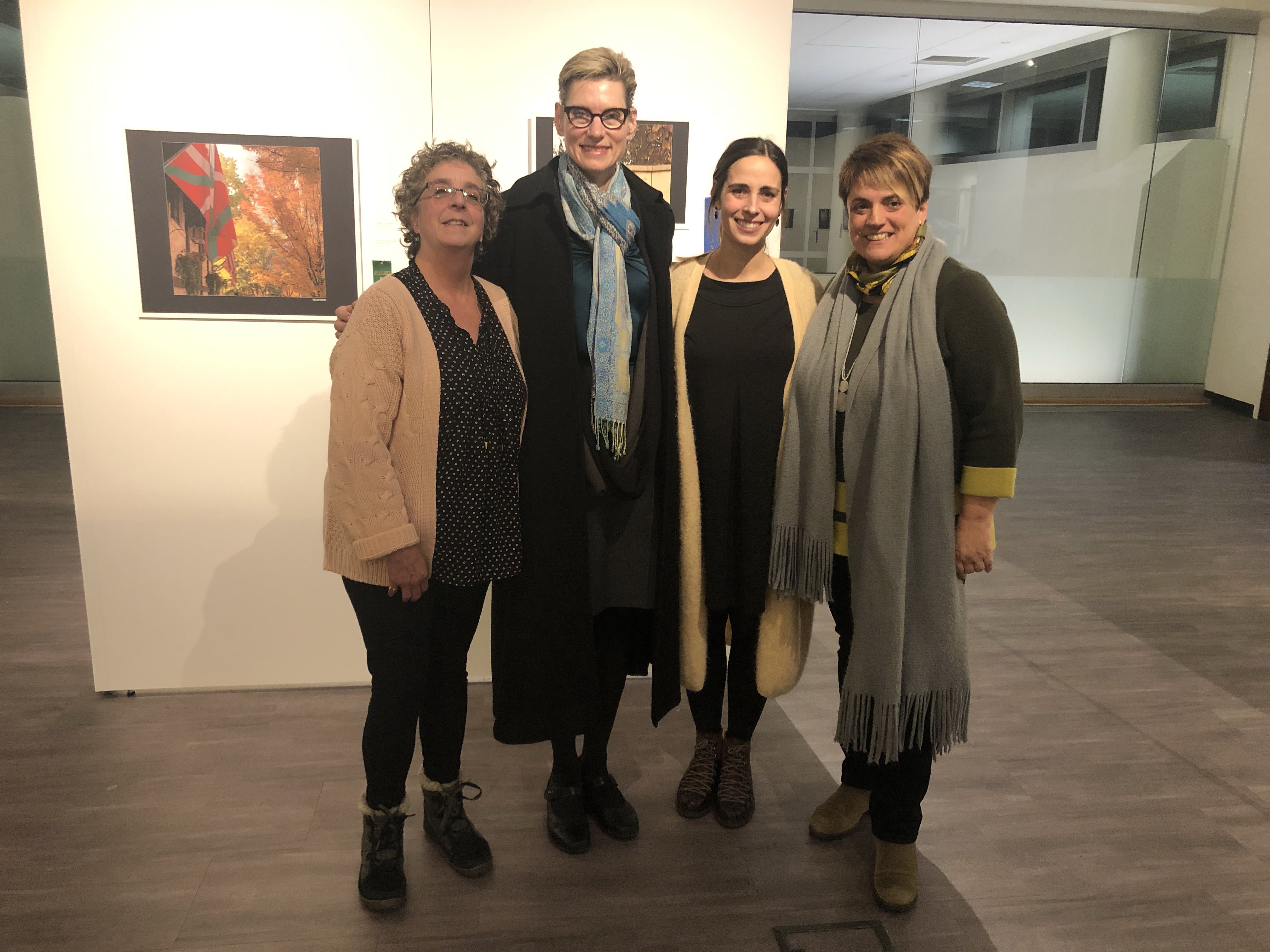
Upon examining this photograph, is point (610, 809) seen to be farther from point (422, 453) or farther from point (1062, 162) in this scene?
point (1062, 162)

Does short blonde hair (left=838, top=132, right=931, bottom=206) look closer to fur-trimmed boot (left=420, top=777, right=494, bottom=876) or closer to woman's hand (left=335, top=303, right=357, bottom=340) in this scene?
woman's hand (left=335, top=303, right=357, bottom=340)

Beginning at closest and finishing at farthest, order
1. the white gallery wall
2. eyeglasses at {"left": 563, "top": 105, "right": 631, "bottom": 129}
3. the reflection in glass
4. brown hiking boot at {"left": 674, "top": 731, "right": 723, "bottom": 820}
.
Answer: eyeglasses at {"left": 563, "top": 105, "right": 631, "bottom": 129}, brown hiking boot at {"left": 674, "top": 731, "right": 723, "bottom": 820}, the white gallery wall, the reflection in glass

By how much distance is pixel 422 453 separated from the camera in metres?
1.83

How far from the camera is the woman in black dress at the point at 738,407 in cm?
206

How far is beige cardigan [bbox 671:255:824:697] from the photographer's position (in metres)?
2.08

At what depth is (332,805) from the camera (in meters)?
2.46

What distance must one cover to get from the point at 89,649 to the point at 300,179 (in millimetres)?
2024

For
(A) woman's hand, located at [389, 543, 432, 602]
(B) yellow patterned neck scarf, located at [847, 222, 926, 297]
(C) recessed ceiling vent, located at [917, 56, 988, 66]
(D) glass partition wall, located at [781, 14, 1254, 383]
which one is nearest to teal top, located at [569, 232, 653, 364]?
(B) yellow patterned neck scarf, located at [847, 222, 926, 297]

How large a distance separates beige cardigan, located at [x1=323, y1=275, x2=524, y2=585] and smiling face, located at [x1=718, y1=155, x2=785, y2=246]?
2.46ft

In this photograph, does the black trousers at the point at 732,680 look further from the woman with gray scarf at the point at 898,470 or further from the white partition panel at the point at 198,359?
the white partition panel at the point at 198,359

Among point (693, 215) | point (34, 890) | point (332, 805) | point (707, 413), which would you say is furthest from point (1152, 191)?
point (34, 890)

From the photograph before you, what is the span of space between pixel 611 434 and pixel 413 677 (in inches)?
27.6

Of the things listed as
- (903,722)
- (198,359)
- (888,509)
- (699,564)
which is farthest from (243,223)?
(903,722)

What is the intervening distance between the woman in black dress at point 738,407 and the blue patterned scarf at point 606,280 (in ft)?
0.54
